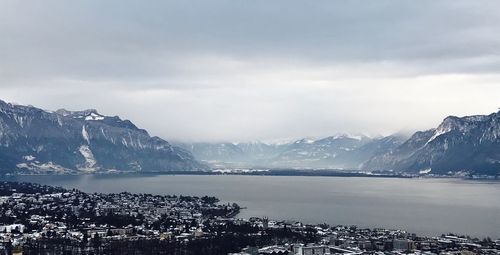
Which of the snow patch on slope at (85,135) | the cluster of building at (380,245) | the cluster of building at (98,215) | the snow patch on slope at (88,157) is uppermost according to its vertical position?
the snow patch on slope at (85,135)

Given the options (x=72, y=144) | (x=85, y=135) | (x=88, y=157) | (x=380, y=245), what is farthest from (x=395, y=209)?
(x=85, y=135)

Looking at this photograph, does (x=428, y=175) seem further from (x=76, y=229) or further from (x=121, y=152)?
(x=76, y=229)

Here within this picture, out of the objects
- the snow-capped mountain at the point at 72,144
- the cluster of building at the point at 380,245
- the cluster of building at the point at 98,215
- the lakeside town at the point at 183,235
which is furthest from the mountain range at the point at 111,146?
the cluster of building at the point at 380,245

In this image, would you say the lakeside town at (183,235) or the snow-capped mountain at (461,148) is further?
the snow-capped mountain at (461,148)

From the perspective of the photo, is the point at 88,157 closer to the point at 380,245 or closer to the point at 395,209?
the point at 395,209

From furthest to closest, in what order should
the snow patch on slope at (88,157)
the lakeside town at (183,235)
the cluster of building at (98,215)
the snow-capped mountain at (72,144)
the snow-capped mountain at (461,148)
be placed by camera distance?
the snow patch on slope at (88,157) → the snow-capped mountain at (72,144) → the snow-capped mountain at (461,148) → the cluster of building at (98,215) → the lakeside town at (183,235)

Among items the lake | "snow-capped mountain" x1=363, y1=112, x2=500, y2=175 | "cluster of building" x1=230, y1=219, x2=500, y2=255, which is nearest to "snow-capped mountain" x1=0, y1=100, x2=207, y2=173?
"snow-capped mountain" x1=363, y1=112, x2=500, y2=175

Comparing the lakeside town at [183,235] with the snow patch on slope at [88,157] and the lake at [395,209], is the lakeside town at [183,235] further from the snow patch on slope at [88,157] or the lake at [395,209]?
the snow patch on slope at [88,157]

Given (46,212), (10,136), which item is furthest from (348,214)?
(10,136)
